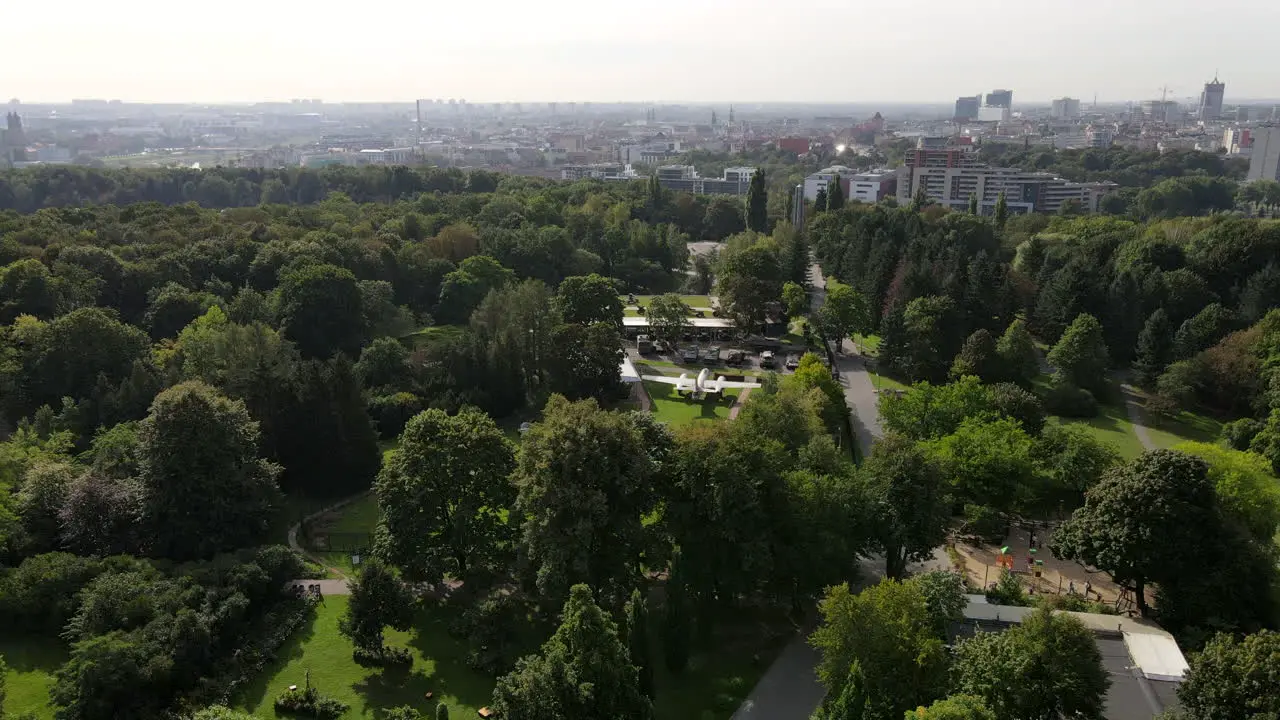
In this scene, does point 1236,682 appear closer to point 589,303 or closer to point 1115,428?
point 1115,428

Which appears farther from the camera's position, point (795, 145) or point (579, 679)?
point (795, 145)

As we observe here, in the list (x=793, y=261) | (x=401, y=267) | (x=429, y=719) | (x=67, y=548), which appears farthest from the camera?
(x=793, y=261)

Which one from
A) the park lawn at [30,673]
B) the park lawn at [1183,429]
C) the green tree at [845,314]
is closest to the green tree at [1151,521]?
the park lawn at [1183,429]

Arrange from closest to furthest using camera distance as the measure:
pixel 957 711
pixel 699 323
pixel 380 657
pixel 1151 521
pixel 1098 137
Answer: pixel 957 711, pixel 380 657, pixel 1151 521, pixel 699 323, pixel 1098 137

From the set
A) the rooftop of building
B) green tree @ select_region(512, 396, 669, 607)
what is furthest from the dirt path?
the rooftop of building

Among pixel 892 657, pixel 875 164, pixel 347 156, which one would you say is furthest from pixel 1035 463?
pixel 347 156

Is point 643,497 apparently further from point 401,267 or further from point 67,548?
point 401,267

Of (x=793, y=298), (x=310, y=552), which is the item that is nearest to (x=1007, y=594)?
(x=310, y=552)
